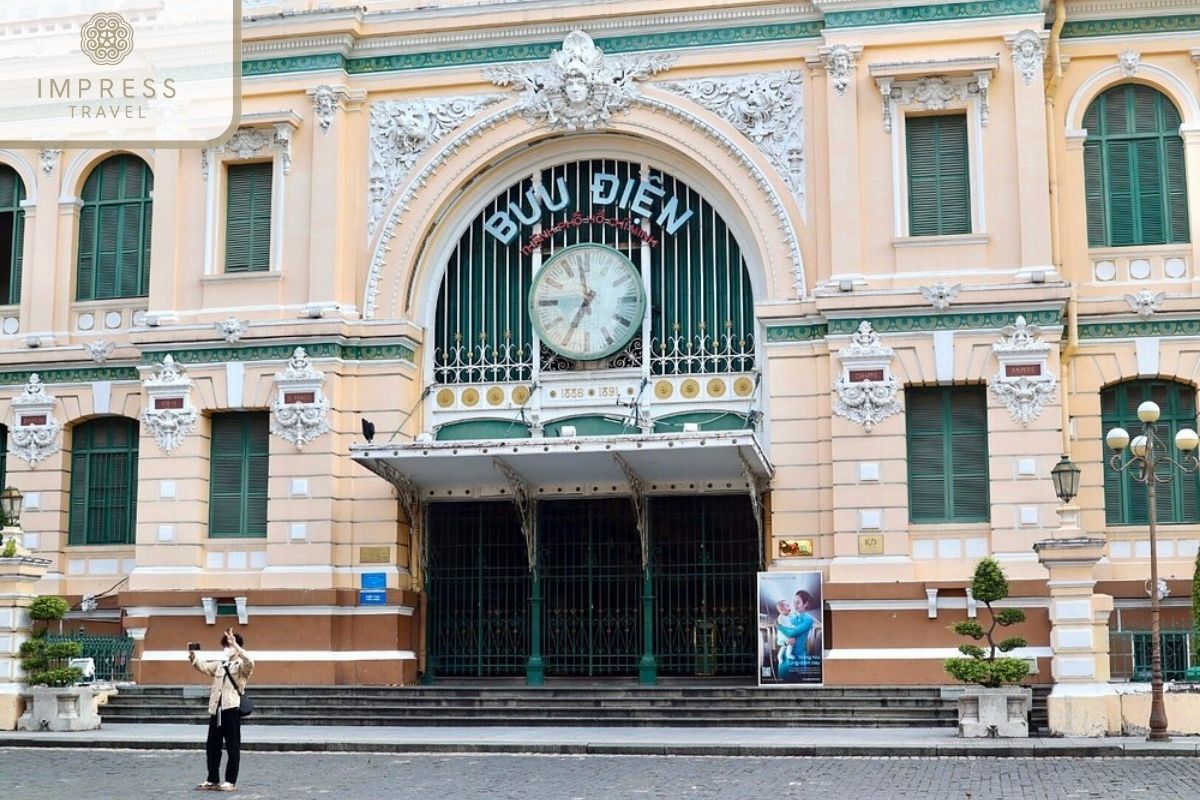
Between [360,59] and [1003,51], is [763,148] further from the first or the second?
[360,59]

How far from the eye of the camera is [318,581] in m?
29.8

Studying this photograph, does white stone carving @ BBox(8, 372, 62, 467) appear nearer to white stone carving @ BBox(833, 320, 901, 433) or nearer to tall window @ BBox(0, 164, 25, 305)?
tall window @ BBox(0, 164, 25, 305)

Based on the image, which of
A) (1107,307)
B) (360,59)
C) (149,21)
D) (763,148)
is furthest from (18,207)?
(1107,307)

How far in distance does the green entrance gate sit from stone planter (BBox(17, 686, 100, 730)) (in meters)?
6.76

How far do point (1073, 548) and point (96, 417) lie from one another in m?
19.5

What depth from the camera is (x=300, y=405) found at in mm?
30297

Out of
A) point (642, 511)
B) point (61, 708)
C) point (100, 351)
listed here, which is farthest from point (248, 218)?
point (61, 708)

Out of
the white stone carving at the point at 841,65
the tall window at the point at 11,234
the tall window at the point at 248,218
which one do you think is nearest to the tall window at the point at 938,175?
the white stone carving at the point at 841,65

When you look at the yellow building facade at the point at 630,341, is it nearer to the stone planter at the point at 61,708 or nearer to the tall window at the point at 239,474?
the tall window at the point at 239,474

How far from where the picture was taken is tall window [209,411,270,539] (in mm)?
30828

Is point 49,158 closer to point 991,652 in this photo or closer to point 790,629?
point 790,629

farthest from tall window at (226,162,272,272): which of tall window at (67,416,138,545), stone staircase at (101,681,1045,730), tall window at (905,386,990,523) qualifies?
tall window at (905,386,990,523)

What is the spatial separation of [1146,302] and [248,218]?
16798 millimetres

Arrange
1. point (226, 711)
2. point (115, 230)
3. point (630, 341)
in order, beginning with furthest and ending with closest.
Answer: point (115, 230) < point (630, 341) < point (226, 711)
